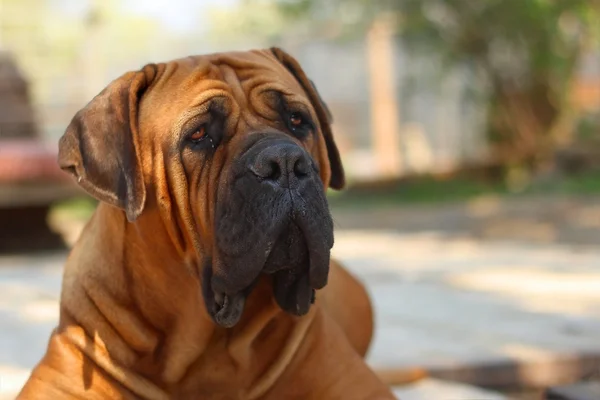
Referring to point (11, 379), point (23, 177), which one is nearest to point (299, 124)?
point (11, 379)

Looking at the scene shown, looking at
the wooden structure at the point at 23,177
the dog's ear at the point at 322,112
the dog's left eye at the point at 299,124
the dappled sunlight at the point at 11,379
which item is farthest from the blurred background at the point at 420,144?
the dog's left eye at the point at 299,124

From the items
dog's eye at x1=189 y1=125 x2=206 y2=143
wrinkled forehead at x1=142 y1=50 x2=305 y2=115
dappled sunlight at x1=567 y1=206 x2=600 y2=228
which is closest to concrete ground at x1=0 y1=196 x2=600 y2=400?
wrinkled forehead at x1=142 y1=50 x2=305 y2=115

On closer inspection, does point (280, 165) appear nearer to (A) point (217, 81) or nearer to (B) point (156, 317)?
(A) point (217, 81)

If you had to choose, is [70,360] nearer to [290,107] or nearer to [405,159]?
[290,107]

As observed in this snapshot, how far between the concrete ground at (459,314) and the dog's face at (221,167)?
57 cm

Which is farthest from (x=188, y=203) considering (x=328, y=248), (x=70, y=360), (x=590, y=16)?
(x=590, y=16)

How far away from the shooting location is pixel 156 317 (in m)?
2.44

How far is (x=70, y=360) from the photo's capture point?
244cm

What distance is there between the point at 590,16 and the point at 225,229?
9.53 metres

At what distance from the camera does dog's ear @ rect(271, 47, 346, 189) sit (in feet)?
8.81

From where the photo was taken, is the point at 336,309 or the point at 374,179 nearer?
the point at 336,309

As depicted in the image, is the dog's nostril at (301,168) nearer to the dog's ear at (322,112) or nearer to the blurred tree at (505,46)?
the dog's ear at (322,112)

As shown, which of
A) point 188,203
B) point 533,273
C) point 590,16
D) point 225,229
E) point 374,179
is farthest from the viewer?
point 374,179

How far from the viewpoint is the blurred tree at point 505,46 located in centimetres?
1161
